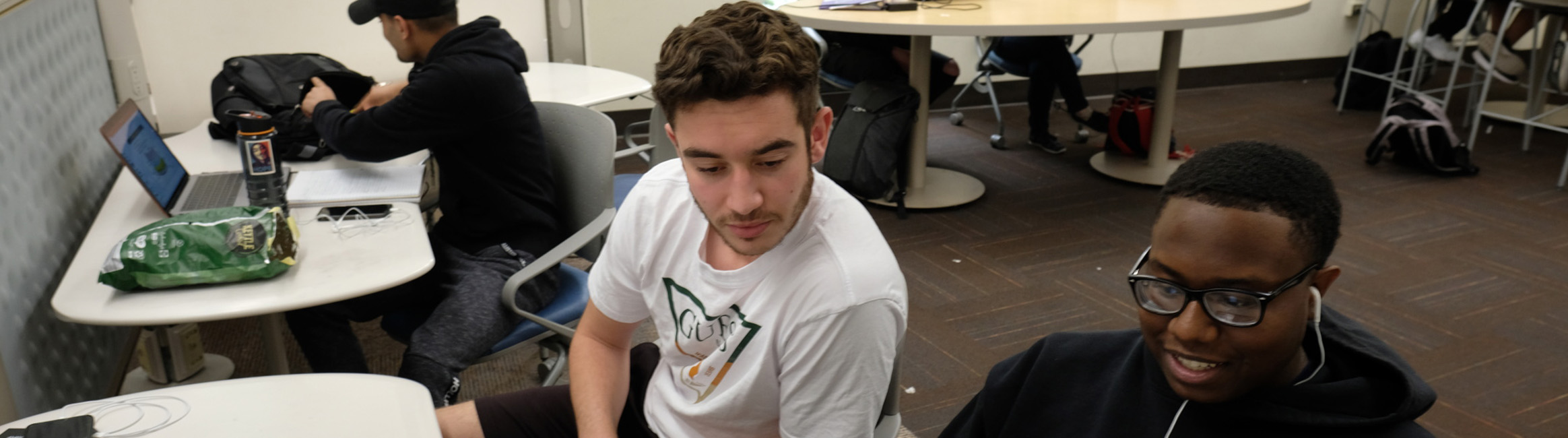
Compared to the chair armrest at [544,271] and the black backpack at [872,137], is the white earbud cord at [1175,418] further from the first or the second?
the black backpack at [872,137]

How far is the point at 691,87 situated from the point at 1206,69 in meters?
5.60

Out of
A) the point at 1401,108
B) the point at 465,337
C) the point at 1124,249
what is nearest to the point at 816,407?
the point at 465,337

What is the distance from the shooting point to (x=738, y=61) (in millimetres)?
1143

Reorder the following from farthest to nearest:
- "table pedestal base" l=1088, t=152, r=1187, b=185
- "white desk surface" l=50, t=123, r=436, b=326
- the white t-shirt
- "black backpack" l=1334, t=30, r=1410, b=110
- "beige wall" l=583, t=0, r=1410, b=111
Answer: "black backpack" l=1334, t=30, r=1410, b=110 → "beige wall" l=583, t=0, r=1410, b=111 → "table pedestal base" l=1088, t=152, r=1187, b=185 → "white desk surface" l=50, t=123, r=436, b=326 → the white t-shirt

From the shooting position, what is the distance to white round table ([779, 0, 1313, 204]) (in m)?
3.32

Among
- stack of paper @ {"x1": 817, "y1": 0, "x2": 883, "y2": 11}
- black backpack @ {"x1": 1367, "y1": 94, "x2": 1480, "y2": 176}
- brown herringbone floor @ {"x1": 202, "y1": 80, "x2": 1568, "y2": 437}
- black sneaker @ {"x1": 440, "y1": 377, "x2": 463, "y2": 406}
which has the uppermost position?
stack of paper @ {"x1": 817, "y1": 0, "x2": 883, "y2": 11}

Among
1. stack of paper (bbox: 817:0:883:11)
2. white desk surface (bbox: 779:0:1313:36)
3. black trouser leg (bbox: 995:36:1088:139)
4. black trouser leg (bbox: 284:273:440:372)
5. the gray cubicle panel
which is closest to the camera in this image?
the gray cubicle panel

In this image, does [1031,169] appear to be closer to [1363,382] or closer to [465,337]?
[465,337]

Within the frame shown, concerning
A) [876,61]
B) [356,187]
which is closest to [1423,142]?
[876,61]

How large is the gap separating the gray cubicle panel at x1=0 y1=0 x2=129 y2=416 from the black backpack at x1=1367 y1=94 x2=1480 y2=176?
15.0ft

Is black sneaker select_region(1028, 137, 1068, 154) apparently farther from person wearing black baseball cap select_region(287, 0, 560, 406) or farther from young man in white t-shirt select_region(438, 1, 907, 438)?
young man in white t-shirt select_region(438, 1, 907, 438)

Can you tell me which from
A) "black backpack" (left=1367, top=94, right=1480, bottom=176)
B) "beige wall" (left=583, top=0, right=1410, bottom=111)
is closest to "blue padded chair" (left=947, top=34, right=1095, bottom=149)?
"beige wall" (left=583, top=0, right=1410, bottom=111)

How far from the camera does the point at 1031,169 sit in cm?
441

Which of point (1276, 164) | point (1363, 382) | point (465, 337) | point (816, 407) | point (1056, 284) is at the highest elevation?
point (1276, 164)
